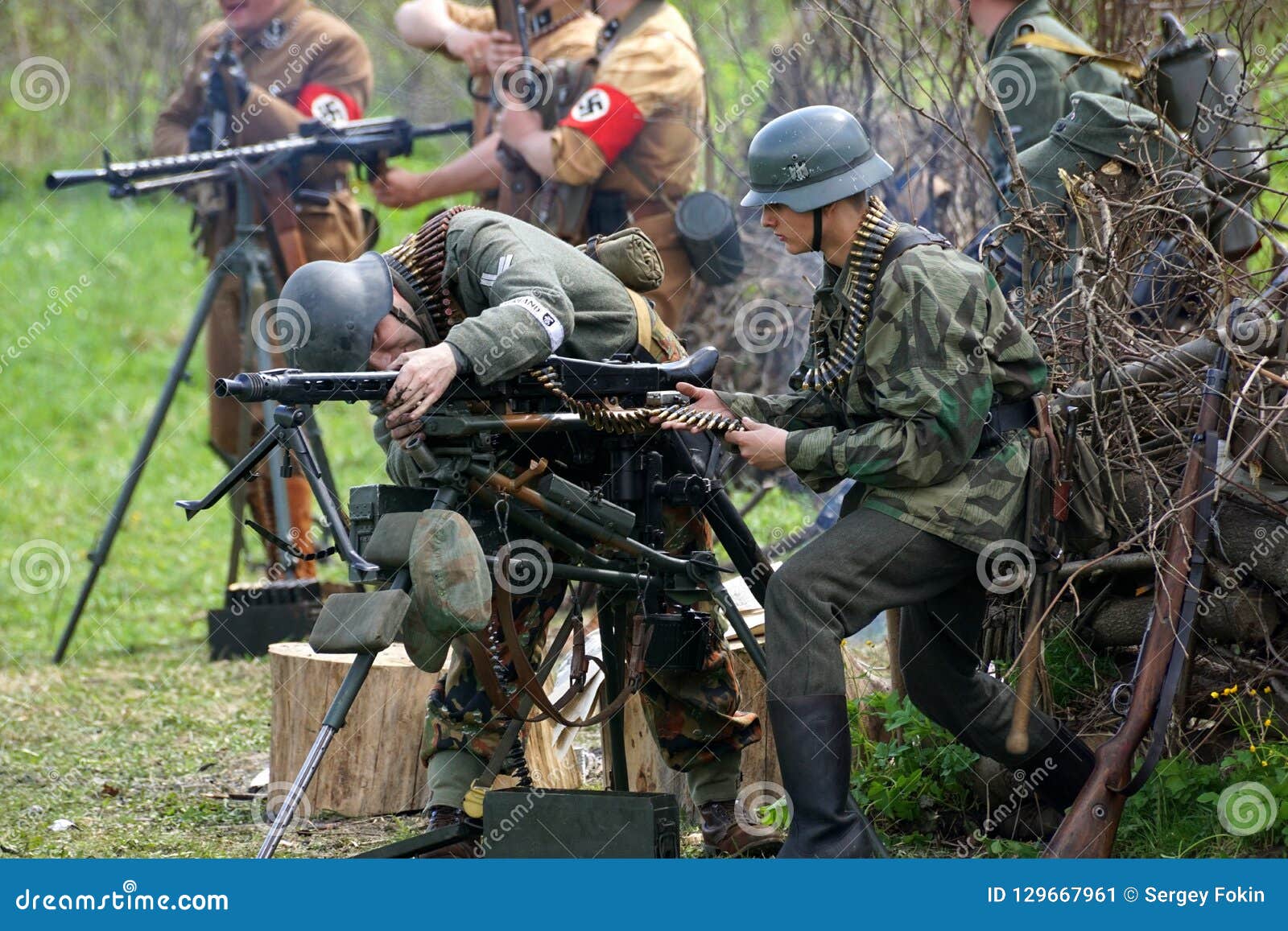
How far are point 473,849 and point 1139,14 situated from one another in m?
4.60

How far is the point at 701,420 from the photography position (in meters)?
4.03

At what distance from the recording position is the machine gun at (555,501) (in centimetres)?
377

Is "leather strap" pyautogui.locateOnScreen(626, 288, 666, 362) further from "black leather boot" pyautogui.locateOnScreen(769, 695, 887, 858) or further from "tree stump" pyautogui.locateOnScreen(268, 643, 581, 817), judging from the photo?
"tree stump" pyautogui.locateOnScreen(268, 643, 581, 817)

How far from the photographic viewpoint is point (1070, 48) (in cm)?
585

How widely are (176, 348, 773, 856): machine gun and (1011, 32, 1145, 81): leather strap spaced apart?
2.17 metres

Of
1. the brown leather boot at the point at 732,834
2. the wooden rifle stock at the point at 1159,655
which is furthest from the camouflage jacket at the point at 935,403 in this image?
the brown leather boot at the point at 732,834

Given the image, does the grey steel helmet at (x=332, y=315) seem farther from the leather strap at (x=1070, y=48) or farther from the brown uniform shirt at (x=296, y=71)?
the brown uniform shirt at (x=296, y=71)

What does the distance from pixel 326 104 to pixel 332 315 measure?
15.8 feet

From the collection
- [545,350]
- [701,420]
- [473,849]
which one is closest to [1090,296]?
[701,420]

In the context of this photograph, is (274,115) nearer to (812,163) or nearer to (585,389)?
(585,389)

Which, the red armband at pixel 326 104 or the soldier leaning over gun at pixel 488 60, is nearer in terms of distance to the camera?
the soldier leaning over gun at pixel 488 60

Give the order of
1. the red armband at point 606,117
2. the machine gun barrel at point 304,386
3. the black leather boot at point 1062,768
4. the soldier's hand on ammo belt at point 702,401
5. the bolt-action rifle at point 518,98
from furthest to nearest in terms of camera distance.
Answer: the bolt-action rifle at point 518,98 → the red armband at point 606,117 → the black leather boot at point 1062,768 → the soldier's hand on ammo belt at point 702,401 → the machine gun barrel at point 304,386

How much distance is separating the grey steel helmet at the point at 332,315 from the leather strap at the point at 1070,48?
2900 mm

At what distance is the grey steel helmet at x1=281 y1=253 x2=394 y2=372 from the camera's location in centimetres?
405
